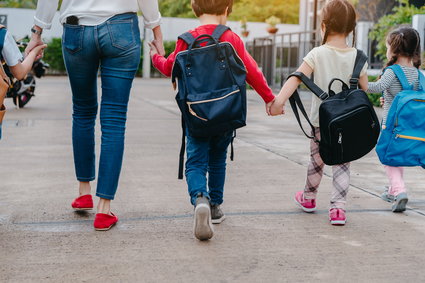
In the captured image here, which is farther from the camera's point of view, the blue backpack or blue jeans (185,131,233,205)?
the blue backpack

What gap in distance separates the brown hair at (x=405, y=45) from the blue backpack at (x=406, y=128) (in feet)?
0.49

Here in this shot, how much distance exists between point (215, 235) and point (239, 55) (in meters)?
1.03

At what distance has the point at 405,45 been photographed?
15.0ft

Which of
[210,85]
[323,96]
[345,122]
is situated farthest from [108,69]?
[345,122]

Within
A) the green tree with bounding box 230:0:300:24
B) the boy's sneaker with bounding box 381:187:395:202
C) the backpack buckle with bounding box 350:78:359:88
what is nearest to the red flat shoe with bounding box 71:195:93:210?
the backpack buckle with bounding box 350:78:359:88

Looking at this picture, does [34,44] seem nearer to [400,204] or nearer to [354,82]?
[354,82]

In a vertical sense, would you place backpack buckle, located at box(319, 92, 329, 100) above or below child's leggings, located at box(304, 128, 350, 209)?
above

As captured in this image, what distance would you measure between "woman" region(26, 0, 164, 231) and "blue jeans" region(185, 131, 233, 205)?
458 millimetres

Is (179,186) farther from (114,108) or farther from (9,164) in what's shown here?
(9,164)

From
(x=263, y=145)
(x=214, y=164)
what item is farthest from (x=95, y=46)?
(x=263, y=145)

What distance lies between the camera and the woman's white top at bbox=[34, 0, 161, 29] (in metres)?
3.68

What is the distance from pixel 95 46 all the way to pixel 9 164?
284 cm

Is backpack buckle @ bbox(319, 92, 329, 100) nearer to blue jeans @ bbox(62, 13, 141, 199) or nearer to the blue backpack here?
the blue backpack

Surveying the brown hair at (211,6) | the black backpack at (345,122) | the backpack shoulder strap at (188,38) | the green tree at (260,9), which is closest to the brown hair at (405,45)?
the black backpack at (345,122)
